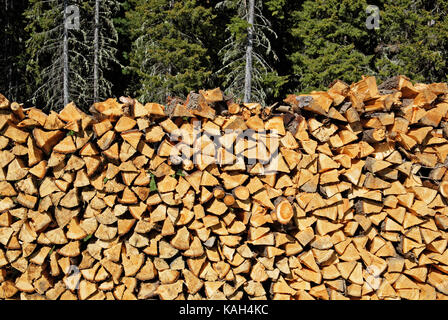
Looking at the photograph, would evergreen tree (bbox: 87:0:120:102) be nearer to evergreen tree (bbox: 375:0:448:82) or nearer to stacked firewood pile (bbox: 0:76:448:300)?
evergreen tree (bbox: 375:0:448:82)

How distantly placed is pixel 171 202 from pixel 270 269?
3.20 feet

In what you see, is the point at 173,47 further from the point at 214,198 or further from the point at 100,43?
the point at 214,198

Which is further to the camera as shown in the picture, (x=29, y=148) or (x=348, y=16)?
(x=348, y=16)

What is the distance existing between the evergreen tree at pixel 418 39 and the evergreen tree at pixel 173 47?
5.31m

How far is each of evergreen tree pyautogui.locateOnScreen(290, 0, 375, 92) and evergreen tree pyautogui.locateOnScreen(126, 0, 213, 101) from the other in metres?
3.20

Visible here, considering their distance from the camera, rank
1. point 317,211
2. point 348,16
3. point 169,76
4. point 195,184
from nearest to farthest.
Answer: point 195,184, point 317,211, point 169,76, point 348,16

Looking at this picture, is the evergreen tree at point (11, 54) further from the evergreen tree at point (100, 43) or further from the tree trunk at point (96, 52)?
the tree trunk at point (96, 52)

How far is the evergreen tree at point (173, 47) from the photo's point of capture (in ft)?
33.1

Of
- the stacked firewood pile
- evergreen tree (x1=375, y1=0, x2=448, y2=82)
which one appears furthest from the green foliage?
the stacked firewood pile

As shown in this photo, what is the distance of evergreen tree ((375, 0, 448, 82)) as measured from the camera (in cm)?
920

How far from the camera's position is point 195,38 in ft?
35.9

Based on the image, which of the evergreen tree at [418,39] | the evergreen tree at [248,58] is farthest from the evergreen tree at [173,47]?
the evergreen tree at [418,39]
